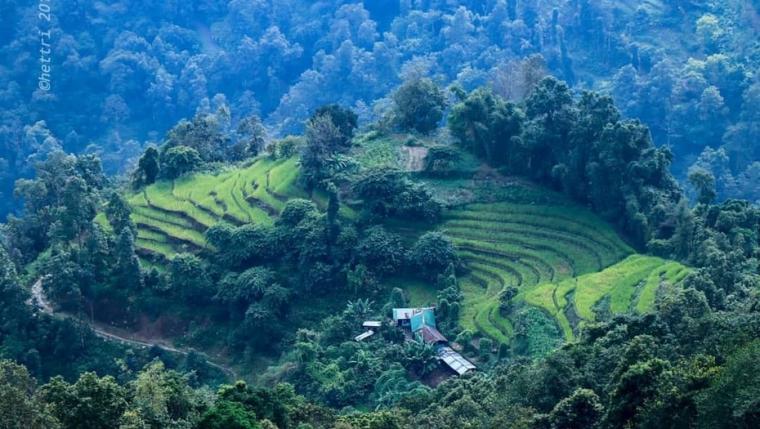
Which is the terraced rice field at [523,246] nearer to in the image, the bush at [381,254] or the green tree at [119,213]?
the bush at [381,254]

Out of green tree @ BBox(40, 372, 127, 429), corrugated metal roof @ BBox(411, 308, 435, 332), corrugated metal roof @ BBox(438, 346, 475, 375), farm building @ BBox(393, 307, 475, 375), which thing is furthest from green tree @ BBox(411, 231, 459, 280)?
green tree @ BBox(40, 372, 127, 429)

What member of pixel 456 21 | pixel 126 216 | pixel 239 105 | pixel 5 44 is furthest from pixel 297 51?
pixel 126 216

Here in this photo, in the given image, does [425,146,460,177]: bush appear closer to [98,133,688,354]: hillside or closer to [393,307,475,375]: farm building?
[98,133,688,354]: hillside

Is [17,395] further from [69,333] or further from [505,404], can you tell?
[69,333]

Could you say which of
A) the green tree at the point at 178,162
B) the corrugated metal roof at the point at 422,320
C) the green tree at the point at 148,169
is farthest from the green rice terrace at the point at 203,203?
the corrugated metal roof at the point at 422,320

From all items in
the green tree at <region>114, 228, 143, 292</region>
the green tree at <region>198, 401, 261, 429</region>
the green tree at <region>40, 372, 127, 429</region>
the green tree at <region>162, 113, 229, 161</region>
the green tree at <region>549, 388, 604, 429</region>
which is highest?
the green tree at <region>162, 113, 229, 161</region>

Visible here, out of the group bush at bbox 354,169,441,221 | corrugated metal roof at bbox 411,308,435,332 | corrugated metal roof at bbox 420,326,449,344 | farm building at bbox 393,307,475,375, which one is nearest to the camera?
farm building at bbox 393,307,475,375
